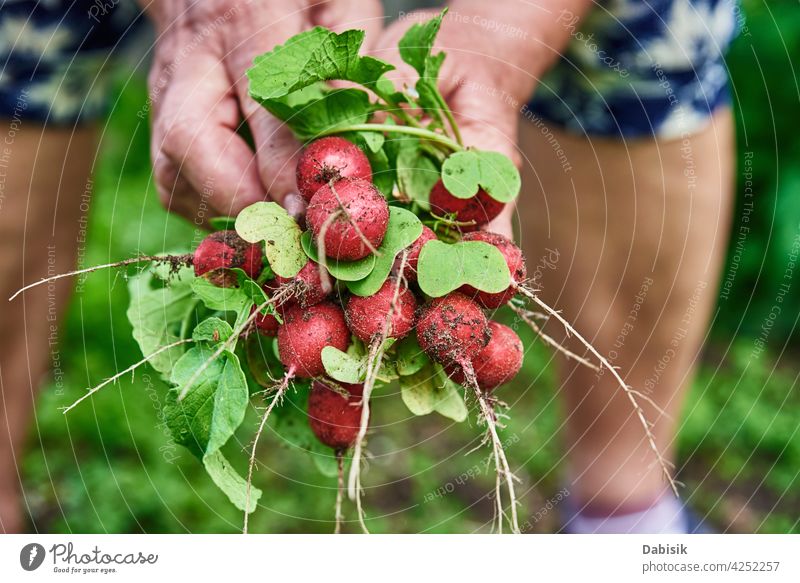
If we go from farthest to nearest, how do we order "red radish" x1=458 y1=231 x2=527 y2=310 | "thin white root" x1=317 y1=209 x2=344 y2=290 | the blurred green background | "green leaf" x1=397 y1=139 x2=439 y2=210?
the blurred green background < "green leaf" x1=397 y1=139 x2=439 y2=210 < "red radish" x1=458 y1=231 x2=527 y2=310 < "thin white root" x1=317 y1=209 x2=344 y2=290

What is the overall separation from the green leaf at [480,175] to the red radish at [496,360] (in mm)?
176

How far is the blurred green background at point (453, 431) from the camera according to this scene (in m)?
1.85

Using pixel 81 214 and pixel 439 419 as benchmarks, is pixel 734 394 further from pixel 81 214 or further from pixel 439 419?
pixel 81 214

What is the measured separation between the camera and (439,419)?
2.23 metres

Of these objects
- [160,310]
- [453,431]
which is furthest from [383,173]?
[453,431]

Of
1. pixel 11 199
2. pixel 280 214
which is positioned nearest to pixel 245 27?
pixel 280 214

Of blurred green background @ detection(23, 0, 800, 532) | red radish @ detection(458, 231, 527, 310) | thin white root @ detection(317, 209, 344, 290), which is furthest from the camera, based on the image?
blurred green background @ detection(23, 0, 800, 532)

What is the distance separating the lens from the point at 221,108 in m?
1.12

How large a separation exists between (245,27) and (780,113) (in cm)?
199

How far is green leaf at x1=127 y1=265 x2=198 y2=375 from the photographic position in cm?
102

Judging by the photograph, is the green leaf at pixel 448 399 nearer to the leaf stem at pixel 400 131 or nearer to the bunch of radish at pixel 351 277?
the bunch of radish at pixel 351 277
